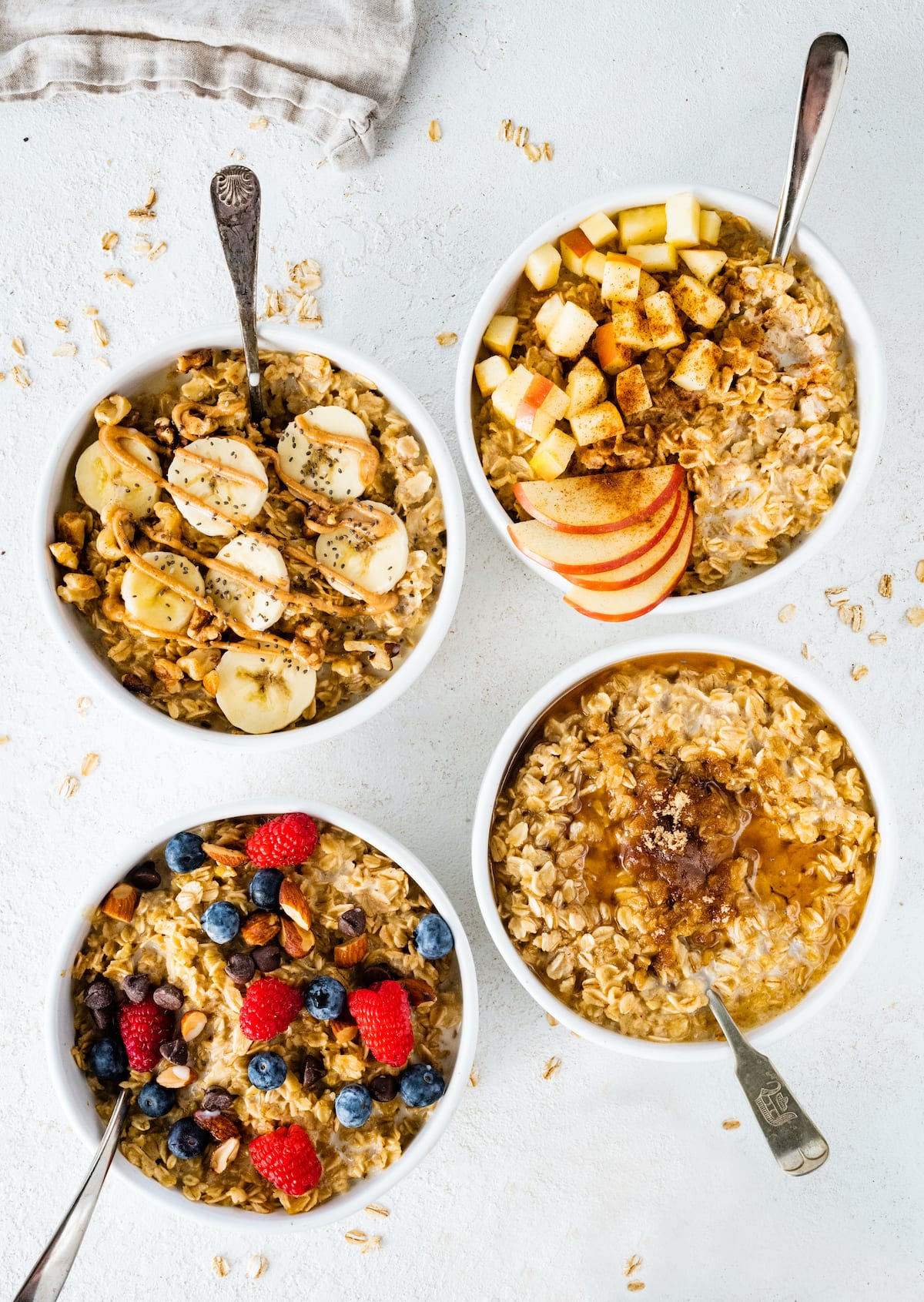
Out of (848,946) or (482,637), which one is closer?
(848,946)

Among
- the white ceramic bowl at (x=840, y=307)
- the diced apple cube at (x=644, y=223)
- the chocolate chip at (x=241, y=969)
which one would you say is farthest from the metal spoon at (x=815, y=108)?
the chocolate chip at (x=241, y=969)

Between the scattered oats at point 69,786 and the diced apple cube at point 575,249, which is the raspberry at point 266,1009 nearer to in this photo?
the scattered oats at point 69,786

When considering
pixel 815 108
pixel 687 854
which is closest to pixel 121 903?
pixel 687 854

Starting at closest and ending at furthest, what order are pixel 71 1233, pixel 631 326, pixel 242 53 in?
pixel 71 1233
pixel 631 326
pixel 242 53

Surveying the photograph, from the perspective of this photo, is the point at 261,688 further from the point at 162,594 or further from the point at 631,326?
the point at 631,326

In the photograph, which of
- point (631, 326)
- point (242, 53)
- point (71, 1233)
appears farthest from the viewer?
point (242, 53)

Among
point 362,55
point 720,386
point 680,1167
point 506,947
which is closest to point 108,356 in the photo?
point 362,55
